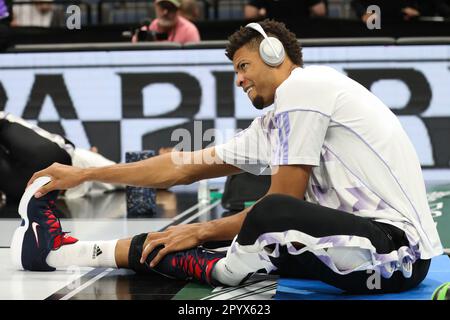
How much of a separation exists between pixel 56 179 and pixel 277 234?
3.72ft

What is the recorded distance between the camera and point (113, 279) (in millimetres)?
4062

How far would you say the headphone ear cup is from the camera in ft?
11.9

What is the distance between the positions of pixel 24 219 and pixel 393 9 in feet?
21.7

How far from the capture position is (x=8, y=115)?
7.06m

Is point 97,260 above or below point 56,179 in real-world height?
below

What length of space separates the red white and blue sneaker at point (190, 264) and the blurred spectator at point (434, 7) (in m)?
7.22

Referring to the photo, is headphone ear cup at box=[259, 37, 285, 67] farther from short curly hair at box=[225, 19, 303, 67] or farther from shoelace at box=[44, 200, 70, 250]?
shoelace at box=[44, 200, 70, 250]

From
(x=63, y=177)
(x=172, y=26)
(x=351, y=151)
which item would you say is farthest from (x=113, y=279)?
(x=172, y=26)

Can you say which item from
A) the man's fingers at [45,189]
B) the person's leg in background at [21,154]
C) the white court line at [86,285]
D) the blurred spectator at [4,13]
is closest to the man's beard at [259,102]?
the man's fingers at [45,189]

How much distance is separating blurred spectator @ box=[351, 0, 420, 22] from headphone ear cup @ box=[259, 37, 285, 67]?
589 centimetres

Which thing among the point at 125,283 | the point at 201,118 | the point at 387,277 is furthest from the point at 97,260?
Answer: the point at 201,118

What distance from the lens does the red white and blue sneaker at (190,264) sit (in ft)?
12.5

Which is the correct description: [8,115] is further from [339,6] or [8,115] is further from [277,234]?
[339,6]
